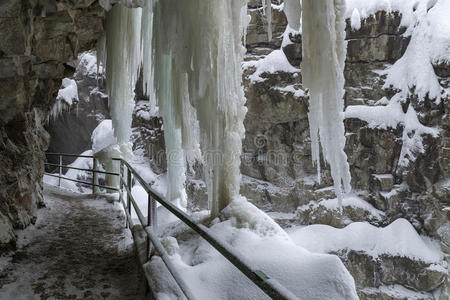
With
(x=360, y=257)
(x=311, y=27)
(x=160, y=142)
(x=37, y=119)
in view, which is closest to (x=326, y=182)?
(x=360, y=257)

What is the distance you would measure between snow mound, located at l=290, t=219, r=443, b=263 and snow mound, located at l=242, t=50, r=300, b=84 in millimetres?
8260

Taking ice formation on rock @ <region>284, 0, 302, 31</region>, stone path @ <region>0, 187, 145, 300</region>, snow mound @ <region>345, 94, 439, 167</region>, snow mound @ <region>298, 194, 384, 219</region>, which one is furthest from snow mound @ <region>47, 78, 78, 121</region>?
ice formation on rock @ <region>284, 0, 302, 31</region>

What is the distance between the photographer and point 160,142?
19.5 metres

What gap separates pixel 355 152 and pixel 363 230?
3.83 metres

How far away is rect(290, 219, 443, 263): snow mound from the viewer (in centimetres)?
1402

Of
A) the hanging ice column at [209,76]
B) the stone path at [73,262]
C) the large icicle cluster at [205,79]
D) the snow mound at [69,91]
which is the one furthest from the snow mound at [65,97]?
the hanging ice column at [209,76]

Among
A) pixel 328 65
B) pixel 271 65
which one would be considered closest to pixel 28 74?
pixel 328 65

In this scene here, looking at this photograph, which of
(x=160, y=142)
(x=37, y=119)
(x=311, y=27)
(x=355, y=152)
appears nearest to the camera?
(x=311, y=27)

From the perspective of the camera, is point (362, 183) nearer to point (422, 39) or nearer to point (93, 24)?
point (422, 39)

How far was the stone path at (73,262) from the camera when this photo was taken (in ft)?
8.03

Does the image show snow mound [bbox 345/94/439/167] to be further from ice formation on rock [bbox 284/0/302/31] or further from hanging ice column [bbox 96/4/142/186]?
ice formation on rock [bbox 284/0/302/31]

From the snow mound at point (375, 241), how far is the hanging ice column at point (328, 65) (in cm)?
1282

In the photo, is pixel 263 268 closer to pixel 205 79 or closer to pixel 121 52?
pixel 205 79

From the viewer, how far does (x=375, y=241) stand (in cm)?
1459
